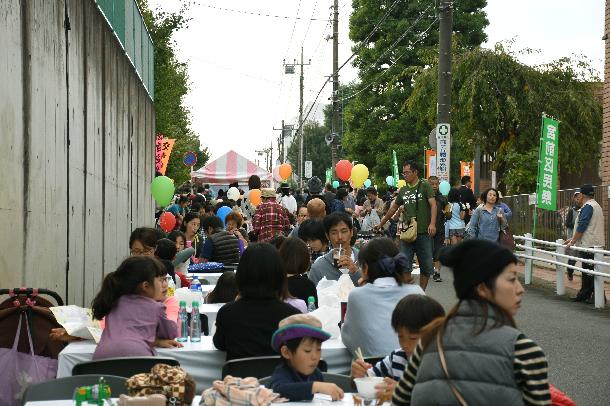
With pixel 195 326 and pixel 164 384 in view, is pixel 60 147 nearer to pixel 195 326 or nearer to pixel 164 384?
pixel 195 326

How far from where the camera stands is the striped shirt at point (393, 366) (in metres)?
5.95

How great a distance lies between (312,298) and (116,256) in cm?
963

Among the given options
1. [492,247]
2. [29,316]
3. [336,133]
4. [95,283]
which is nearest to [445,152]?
[95,283]

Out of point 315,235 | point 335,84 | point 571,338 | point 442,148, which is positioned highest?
point 335,84

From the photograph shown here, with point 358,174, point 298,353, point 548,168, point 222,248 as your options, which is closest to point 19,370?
point 298,353

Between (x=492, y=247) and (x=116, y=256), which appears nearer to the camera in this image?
(x=492, y=247)

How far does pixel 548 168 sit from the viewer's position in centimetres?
2302

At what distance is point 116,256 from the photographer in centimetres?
1817

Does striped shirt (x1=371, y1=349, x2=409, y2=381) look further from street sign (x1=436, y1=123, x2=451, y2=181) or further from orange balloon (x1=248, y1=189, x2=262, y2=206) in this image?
orange balloon (x1=248, y1=189, x2=262, y2=206)

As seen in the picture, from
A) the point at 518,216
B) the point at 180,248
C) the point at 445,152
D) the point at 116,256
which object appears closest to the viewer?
the point at 180,248

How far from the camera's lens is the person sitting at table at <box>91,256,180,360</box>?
7.05 meters

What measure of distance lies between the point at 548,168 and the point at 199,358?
644 inches

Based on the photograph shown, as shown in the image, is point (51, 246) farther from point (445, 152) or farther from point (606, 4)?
point (606, 4)

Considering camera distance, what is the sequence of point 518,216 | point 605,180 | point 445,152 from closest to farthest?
point 445,152 → point 605,180 → point 518,216
